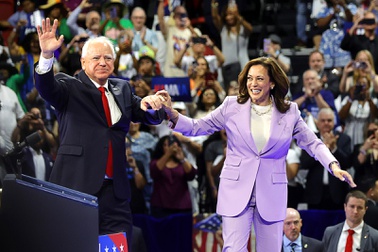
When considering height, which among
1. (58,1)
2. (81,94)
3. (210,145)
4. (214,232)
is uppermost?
(58,1)

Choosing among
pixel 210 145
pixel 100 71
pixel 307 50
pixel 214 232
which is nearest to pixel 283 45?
pixel 307 50

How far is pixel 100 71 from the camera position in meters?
5.44

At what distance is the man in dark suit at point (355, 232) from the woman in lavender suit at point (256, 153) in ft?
7.95

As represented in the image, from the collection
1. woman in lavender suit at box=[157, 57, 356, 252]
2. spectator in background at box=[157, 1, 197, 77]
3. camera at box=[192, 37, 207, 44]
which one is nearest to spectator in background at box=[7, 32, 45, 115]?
spectator in background at box=[157, 1, 197, 77]

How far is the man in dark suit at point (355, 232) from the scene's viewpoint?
786 cm

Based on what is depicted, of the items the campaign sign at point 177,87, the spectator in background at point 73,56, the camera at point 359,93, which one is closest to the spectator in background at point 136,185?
the campaign sign at point 177,87

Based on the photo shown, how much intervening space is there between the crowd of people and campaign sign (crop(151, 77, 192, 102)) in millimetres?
273

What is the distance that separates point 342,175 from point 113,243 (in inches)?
59.2

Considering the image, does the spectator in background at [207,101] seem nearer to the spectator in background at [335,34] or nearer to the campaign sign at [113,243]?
the spectator in background at [335,34]

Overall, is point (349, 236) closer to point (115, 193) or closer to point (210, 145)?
point (210, 145)

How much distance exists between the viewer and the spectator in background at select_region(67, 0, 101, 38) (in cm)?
1095

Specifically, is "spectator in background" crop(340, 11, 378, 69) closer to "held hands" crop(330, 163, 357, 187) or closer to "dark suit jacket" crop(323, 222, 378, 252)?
"dark suit jacket" crop(323, 222, 378, 252)

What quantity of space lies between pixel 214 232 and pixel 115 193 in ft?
10.4

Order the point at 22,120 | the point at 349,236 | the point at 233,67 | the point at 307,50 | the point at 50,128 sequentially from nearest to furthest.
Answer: the point at 349,236 < the point at 22,120 < the point at 50,128 < the point at 233,67 < the point at 307,50
